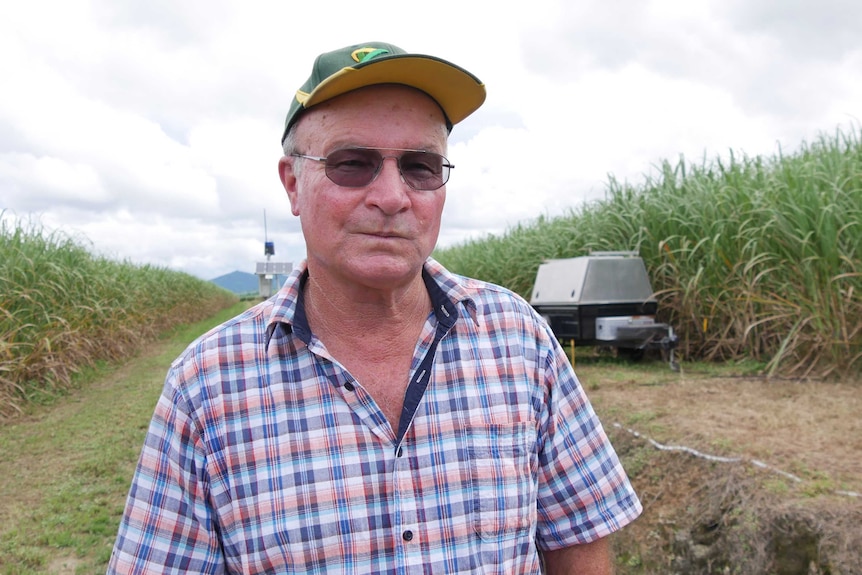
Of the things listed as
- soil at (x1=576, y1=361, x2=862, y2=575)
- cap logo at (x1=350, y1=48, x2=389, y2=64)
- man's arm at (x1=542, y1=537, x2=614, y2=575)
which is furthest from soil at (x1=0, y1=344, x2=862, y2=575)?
cap logo at (x1=350, y1=48, x2=389, y2=64)

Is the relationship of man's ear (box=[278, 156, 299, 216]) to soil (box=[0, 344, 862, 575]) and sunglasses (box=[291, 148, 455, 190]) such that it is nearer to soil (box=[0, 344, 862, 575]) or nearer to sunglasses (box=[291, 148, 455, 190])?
sunglasses (box=[291, 148, 455, 190])

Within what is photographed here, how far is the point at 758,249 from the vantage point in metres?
5.34

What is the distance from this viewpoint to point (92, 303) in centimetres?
876

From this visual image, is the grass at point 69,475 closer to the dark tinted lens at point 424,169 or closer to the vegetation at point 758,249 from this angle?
the dark tinted lens at point 424,169

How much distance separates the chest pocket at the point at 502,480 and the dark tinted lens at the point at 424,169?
1.59 ft

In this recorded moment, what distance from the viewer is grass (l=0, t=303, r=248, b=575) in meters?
3.22

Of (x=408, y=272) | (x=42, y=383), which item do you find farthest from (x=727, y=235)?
(x=42, y=383)

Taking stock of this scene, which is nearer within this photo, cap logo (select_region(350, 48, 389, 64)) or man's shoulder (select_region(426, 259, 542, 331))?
cap logo (select_region(350, 48, 389, 64))

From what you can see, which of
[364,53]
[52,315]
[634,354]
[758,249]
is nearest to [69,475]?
[52,315]

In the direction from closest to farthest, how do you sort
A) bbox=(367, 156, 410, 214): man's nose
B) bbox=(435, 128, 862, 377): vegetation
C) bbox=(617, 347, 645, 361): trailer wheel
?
bbox=(367, 156, 410, 214): man's nose, bbox=(435, 128, 862, 377): vegetation, bbox=(617, 347, 645, 361): trailer wheel

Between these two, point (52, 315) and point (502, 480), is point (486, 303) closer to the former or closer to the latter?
point (502, 480)

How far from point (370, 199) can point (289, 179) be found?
0.25m

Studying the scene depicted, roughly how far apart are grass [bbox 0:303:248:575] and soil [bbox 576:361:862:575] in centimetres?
263

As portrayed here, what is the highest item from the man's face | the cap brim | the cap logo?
the cap logo
